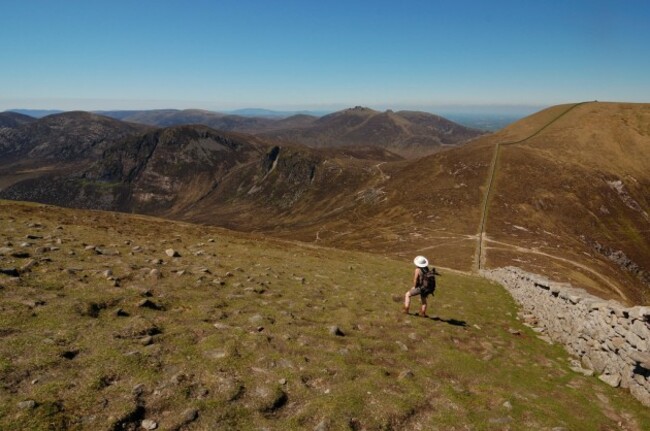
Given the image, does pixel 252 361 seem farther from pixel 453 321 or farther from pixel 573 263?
pixel 573 263

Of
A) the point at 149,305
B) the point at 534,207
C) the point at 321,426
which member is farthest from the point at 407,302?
the point at 534,207

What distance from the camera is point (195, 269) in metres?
22.4

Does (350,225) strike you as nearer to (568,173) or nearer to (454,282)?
(568,173)

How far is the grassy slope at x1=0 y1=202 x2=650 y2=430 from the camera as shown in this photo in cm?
988

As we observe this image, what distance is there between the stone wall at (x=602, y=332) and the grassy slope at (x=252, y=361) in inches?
33.5

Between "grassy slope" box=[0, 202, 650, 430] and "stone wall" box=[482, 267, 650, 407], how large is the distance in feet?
2.79

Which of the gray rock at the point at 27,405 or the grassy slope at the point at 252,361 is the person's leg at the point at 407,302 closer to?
the grassy slope at the point at 252,361

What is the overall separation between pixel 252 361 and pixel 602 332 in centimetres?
1498

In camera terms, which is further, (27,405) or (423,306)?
(423,306)

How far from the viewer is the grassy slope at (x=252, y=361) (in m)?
9.88

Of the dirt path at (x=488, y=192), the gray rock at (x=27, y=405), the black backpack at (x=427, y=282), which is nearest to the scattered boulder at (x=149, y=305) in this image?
the gray rock at (x=27, y=405)

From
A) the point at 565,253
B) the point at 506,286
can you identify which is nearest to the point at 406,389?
the point at 506,286

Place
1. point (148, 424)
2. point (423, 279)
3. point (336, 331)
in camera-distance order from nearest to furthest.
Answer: point (148, 424), point (336, 331), point (423, 279)

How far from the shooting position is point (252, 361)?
41.1ft
